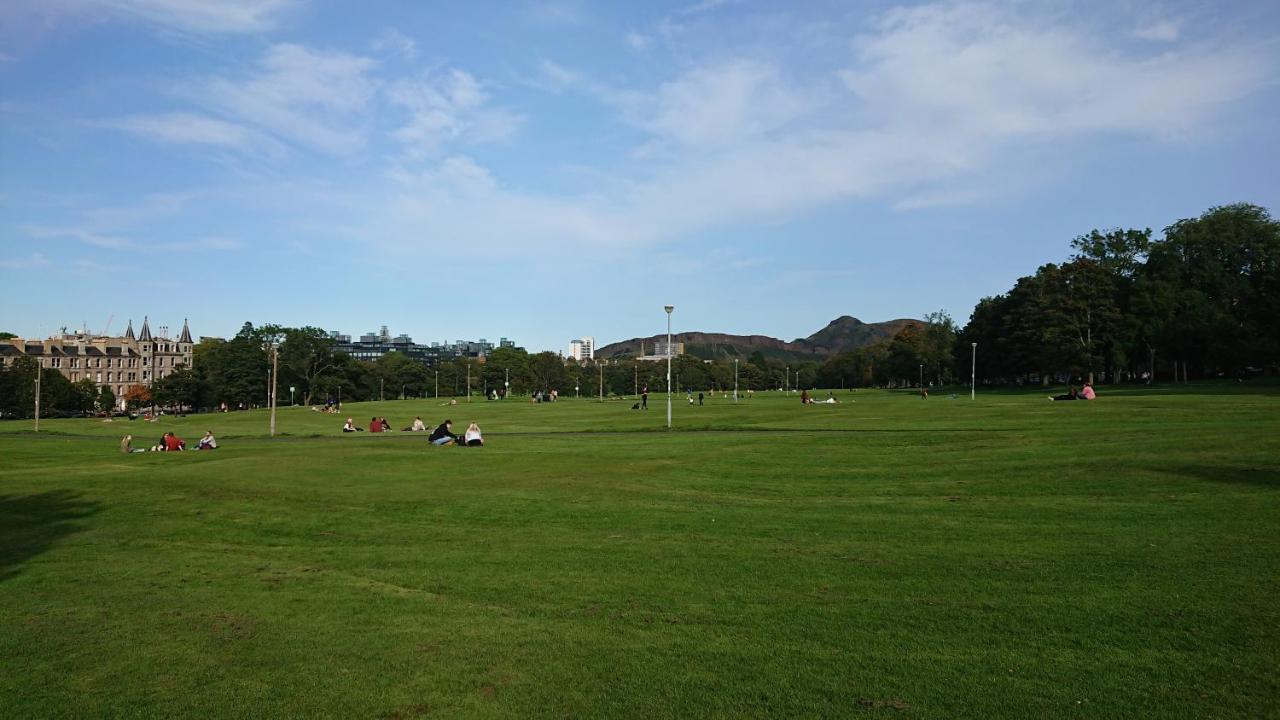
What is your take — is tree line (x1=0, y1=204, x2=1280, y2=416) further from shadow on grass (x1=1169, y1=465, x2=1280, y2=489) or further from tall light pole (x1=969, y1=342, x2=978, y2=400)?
shadow on grass (x1=1169, y1=465, x2=1280, y2=489)

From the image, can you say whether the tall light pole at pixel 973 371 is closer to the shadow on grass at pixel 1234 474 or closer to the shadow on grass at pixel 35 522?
the shadow on grass at pixel 1234 474

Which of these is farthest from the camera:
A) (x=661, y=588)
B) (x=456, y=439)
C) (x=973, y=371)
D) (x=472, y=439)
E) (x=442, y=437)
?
(x=973, y=371)

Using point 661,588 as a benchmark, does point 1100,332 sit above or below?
above

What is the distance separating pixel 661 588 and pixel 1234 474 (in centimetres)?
1482

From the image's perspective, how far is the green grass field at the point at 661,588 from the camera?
23.8ft

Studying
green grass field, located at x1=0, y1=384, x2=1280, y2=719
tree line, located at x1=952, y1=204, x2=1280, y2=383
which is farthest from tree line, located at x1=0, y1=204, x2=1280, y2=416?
green grass field, located at x1=0, y1=384, x2=1280, y2=719

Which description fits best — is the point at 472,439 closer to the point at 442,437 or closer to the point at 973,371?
the point at 442,437

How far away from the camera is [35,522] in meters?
16.6

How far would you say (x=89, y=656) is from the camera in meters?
8.42

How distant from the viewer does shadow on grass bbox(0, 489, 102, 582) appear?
13.6 m

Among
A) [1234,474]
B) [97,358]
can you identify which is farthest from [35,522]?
[97,358]

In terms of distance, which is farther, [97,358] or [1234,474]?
[97,358]

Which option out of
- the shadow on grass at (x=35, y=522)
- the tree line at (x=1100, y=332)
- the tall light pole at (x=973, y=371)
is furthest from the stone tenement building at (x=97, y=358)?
the shadow on grass at (x=35, y=522)

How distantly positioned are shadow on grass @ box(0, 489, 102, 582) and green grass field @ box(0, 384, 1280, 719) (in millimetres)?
123
